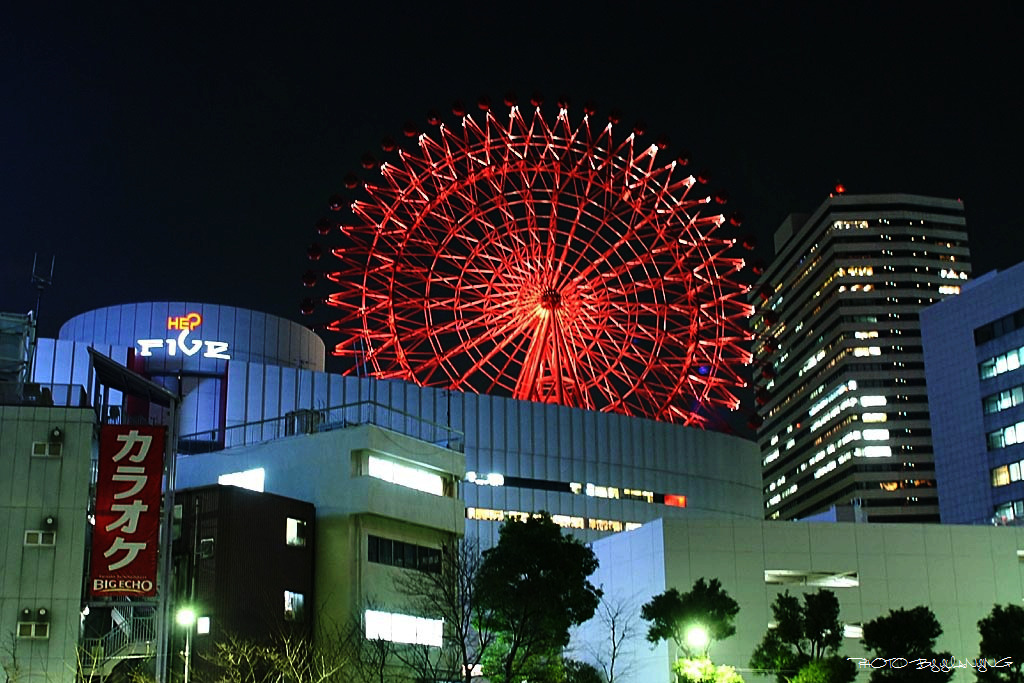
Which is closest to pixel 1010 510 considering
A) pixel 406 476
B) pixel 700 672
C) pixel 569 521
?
pixel 569 521

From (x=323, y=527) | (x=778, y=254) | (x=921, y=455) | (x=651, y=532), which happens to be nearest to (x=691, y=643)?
(x=651, y=532)

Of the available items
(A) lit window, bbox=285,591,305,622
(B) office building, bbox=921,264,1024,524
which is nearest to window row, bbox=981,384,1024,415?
(B) office building, bbox=921,264,1024,524

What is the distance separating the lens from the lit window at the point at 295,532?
4016 cm

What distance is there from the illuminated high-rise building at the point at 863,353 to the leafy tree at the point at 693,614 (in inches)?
4095

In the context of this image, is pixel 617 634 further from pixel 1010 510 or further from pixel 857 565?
pixel 1010 510

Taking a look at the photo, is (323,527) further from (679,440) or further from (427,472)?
(679,440)

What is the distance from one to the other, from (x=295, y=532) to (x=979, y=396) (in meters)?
56.9

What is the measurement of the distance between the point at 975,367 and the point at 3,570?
67542 millimetres

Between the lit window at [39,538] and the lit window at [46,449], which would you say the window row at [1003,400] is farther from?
the lit window at [39,538]

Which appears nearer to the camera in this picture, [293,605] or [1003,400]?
[293,605]

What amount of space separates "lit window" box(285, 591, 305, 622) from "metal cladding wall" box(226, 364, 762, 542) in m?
21.2

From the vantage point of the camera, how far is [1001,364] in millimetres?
81188

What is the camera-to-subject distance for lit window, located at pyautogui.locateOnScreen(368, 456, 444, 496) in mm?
42781

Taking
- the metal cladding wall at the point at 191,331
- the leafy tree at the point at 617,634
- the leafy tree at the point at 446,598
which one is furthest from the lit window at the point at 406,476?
the metal cladding wall at the point at 191,331
